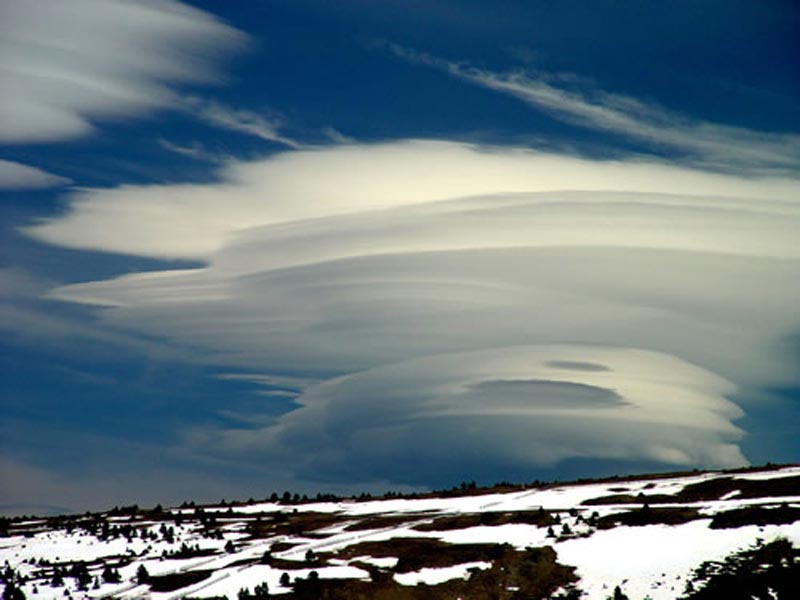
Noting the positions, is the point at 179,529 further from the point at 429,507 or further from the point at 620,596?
the point at 620,596

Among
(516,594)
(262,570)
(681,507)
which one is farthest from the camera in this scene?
(681,507)

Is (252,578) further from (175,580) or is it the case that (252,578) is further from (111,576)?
(111,576)

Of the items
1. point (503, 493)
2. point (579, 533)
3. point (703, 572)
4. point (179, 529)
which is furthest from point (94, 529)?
point (703, 572)

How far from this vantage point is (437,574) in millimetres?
51719

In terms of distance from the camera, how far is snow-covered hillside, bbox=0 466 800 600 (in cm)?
4756

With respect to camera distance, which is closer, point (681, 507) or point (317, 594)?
point (317, 594)

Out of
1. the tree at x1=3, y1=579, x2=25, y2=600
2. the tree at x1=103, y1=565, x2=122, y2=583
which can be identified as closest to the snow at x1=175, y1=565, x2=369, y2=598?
the tree at x1=103, y1=565, x2=122, y2=583

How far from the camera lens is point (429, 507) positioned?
266 ft

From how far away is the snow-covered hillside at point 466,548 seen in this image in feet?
156

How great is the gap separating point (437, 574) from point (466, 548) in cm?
514

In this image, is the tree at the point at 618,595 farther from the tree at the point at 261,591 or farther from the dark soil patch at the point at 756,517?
the tree at the point at 261,591

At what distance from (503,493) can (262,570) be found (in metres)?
35.4

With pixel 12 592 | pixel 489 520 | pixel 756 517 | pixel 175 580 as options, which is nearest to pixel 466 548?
pixel 489 520

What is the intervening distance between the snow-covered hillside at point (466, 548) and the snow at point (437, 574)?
11 centimetres
